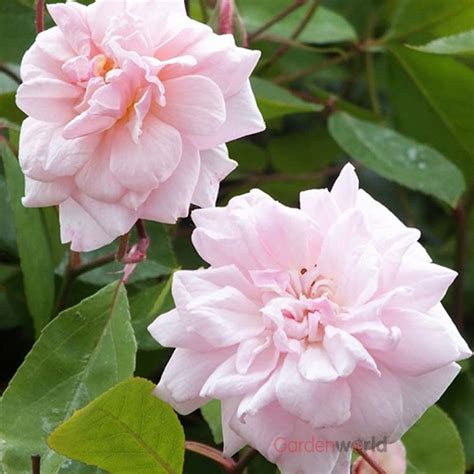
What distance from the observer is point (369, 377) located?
1.36ft

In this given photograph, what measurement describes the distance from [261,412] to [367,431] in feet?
0.15

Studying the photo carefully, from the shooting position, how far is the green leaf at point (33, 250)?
568mm

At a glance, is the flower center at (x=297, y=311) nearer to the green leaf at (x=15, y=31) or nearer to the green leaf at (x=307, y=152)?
the green leaf at (x=15, y=31)

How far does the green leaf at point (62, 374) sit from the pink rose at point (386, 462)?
126 millimetres

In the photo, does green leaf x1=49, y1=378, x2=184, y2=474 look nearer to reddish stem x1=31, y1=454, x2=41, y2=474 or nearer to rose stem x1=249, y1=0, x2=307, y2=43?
reddish stem x1=31, y1=454, x2=41, y2=474

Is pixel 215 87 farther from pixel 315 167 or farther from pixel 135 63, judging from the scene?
pixel 315 167

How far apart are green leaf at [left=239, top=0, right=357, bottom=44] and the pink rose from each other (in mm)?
373

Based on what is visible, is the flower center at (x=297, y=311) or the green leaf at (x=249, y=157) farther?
the green leaf at (x=249, y=157)

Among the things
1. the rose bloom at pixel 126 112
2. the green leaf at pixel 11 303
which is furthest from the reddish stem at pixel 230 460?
the green leaf at pixel 11 303

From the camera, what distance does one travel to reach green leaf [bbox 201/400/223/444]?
21.2 inches

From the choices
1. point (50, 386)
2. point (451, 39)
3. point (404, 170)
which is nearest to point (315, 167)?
point (404, 170)

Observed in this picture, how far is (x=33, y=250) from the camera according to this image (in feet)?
1.89

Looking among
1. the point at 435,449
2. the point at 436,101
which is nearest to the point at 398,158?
the point at 436,101

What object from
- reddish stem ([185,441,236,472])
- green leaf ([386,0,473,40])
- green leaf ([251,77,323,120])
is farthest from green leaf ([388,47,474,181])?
reddish stem ([185,441,236,472])
